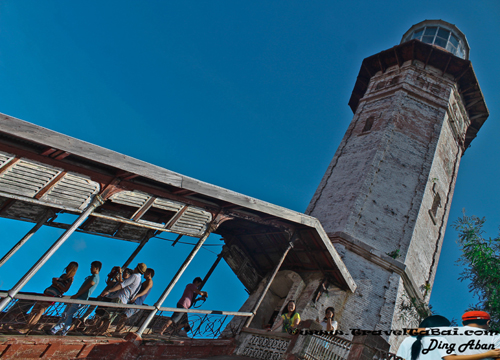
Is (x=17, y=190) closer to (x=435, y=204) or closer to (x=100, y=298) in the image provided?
(x=100, y=298)

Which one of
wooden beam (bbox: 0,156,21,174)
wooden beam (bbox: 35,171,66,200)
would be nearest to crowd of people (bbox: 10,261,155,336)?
wooden beam (bbox: 35,171,66,200)

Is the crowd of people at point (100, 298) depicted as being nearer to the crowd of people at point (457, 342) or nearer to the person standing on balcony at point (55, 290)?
the person standing on balcony at point (55, 290)

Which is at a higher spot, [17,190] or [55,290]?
[17,190]

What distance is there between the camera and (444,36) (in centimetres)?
1961

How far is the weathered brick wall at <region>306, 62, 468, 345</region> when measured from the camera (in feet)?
36.1

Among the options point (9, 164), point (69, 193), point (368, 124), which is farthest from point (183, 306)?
point (368, 124)

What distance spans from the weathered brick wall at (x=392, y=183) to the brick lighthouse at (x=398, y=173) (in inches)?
1.5

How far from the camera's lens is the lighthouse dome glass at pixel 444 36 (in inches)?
761

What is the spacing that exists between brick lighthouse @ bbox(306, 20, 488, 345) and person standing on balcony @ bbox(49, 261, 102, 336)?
24.1ft

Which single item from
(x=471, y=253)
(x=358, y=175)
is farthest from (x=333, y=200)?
(x=471, y=253)

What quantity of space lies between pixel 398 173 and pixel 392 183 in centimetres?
62

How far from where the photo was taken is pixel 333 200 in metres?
13.4

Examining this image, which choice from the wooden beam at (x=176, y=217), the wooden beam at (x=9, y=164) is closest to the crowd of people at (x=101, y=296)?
the wooden beam at (x=176, y=217)

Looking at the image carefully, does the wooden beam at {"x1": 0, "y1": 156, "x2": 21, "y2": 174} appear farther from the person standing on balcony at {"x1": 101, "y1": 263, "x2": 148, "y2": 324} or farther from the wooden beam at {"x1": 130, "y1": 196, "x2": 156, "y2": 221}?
the person standing on balcony at {"x1": 101, "y1": 263, "x2": 148, "y2": 324}
